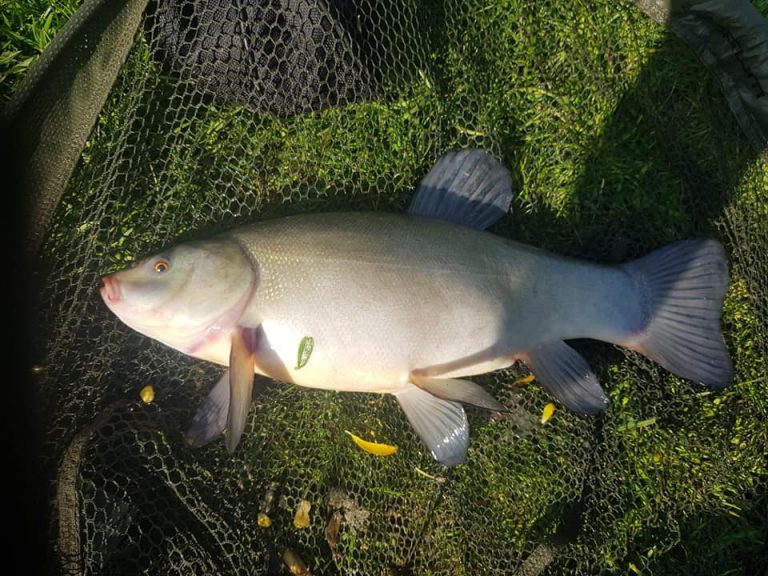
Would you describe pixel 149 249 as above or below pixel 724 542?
above

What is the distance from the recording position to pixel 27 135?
1880 millimetres

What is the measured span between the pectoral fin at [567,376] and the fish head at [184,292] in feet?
3.45

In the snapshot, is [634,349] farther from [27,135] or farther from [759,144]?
[27,135]

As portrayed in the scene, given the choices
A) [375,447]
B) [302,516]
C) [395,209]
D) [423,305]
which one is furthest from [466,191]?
[302,516]

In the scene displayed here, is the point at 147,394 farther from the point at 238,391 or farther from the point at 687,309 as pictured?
→ the point at 687,309

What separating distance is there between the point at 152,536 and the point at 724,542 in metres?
2.17

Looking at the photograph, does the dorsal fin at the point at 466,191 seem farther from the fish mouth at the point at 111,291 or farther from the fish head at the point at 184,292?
the fish mouth at the point at 111,291

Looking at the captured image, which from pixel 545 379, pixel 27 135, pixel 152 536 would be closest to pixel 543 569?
pixel 545 379

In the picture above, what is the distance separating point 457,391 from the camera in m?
2.01

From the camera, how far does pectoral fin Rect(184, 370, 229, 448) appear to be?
1979 millimetres

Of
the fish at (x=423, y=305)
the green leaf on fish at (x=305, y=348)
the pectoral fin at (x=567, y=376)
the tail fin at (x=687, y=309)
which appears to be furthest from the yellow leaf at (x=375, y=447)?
the tail fin at (x=687, y=309)

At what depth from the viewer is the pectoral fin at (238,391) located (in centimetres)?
182

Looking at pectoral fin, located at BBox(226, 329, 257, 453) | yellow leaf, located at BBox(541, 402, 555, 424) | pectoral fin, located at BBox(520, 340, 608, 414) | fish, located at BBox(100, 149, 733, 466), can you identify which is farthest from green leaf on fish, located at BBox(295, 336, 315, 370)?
yellow leaf, located at BBox(541, 402, 555, 424)

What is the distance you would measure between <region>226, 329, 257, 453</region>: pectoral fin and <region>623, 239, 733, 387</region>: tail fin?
4.62 feet
